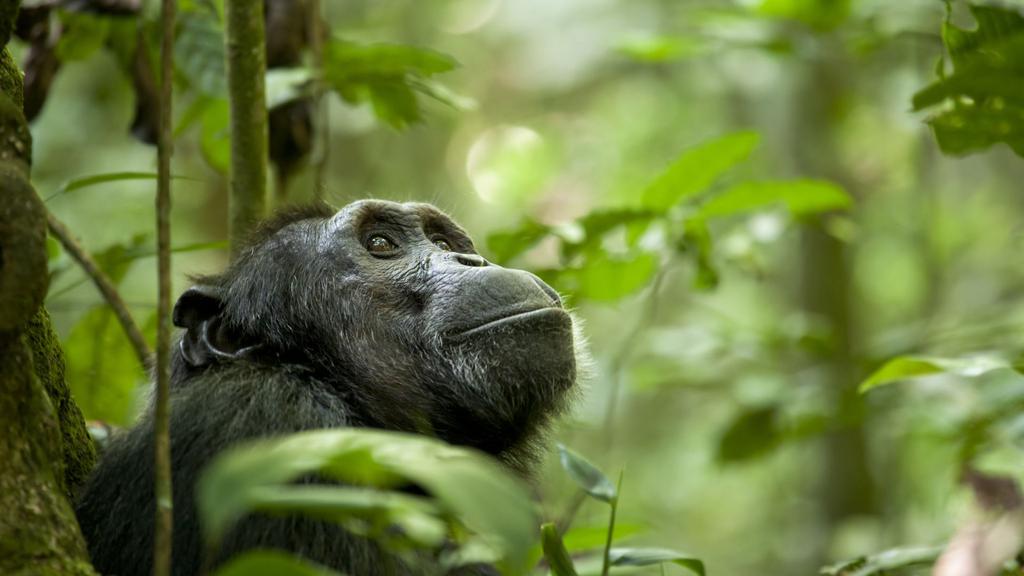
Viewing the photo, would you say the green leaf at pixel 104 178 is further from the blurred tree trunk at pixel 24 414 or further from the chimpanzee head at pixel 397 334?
the blurred tree trunk at pixel 24 414

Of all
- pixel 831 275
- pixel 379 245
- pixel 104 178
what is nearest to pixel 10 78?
pixel 104 178

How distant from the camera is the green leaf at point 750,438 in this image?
7109 mm

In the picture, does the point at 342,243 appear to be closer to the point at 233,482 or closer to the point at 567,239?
the point at 567,239

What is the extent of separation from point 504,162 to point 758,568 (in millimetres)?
6510

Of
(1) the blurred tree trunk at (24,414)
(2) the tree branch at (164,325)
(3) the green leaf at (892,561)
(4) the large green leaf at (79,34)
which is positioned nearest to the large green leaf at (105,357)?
(4) the large green leaf at (79,34)

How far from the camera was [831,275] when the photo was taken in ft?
A: 30.5

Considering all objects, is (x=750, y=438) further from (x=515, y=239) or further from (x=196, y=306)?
(x=196, y=306)

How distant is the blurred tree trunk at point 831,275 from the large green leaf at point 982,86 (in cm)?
475

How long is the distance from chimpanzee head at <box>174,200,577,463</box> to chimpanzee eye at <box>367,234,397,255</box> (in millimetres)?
86

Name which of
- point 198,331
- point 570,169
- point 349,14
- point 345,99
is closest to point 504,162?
point 570,169

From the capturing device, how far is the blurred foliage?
4.53 meters

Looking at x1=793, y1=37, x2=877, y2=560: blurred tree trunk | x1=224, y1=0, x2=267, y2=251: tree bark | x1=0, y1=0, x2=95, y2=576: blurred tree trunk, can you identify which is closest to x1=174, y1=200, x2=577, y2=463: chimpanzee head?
x1=224, y1=0, x2=267, y2=251: tree bark

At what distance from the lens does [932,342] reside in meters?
6.95

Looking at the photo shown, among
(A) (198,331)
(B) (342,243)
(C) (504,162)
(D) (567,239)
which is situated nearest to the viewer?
(A) (198,331)
